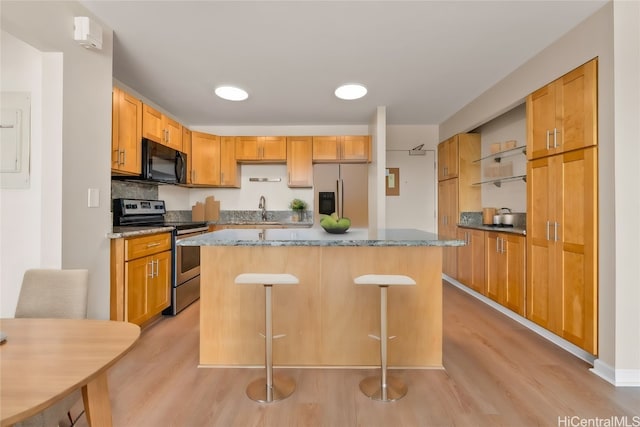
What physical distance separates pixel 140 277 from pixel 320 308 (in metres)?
1.68

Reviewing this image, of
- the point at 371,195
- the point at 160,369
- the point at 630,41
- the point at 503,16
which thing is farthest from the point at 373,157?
the point at 160,369

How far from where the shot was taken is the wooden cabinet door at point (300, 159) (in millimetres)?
4828

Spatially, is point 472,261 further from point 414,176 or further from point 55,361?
point 55,361

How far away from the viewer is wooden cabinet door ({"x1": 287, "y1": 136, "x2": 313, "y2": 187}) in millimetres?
4828

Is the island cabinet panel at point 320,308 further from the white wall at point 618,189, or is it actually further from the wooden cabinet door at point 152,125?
the wooden cabinet door at point 152,125

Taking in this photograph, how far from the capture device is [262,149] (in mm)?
4852

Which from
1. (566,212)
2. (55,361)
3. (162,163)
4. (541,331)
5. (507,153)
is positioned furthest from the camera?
(507,153)

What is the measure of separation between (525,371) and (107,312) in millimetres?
3141

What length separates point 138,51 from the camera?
2701 millimetres

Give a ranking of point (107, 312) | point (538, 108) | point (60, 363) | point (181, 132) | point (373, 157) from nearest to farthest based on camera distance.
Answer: point (60, 363)
point (107, 312)
point (538, 108)
point (181, 132)
point (373, 157)

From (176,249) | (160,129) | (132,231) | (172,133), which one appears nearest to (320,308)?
(132,231)

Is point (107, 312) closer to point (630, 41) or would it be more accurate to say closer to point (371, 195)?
point (371, 195)

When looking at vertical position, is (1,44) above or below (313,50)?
below

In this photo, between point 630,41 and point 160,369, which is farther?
point 160,369
